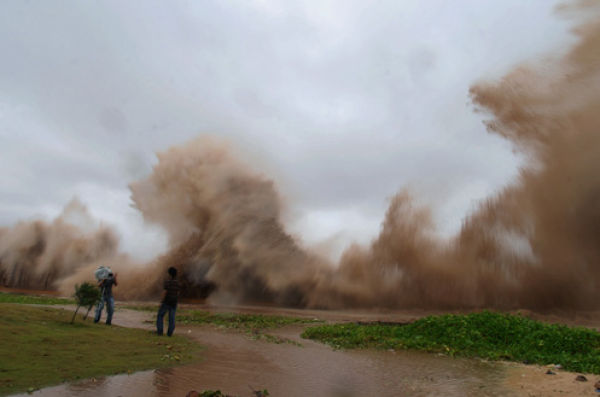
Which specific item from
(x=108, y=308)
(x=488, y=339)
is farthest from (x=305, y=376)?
(x=108, y=308)

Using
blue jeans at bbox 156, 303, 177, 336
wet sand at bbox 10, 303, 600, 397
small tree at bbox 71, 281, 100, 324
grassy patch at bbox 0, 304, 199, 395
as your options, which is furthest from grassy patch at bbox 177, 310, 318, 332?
small tree at bbox 71, 281, 100, 324

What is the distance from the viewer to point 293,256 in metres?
33.1

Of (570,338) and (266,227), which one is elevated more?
(266,227)

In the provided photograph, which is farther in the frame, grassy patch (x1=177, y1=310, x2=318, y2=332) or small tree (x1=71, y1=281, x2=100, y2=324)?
grassy patch (x1=177, y1=310, x2=318, y2=332)

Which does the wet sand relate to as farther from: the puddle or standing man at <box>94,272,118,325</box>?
standing man at <box>94,272,118,325</box>

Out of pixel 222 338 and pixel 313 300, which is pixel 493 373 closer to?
pixel 222 338

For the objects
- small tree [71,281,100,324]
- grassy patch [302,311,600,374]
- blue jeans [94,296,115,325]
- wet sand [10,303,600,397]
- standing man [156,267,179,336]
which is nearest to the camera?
wet sand [10,303,600,397]

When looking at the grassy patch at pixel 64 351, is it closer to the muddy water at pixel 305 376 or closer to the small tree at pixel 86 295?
the muddy water at pixel 305 376

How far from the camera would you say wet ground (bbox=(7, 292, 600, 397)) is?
6309mm

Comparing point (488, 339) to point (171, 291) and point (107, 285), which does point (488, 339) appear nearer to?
point (171, 291)

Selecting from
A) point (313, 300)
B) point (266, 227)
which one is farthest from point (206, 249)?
point (313, 300)

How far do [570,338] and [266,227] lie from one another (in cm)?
2410

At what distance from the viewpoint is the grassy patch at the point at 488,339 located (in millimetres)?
10828

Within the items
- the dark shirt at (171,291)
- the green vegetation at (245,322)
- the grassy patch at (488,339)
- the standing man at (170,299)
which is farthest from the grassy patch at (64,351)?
the grassy patch at (488,339)
